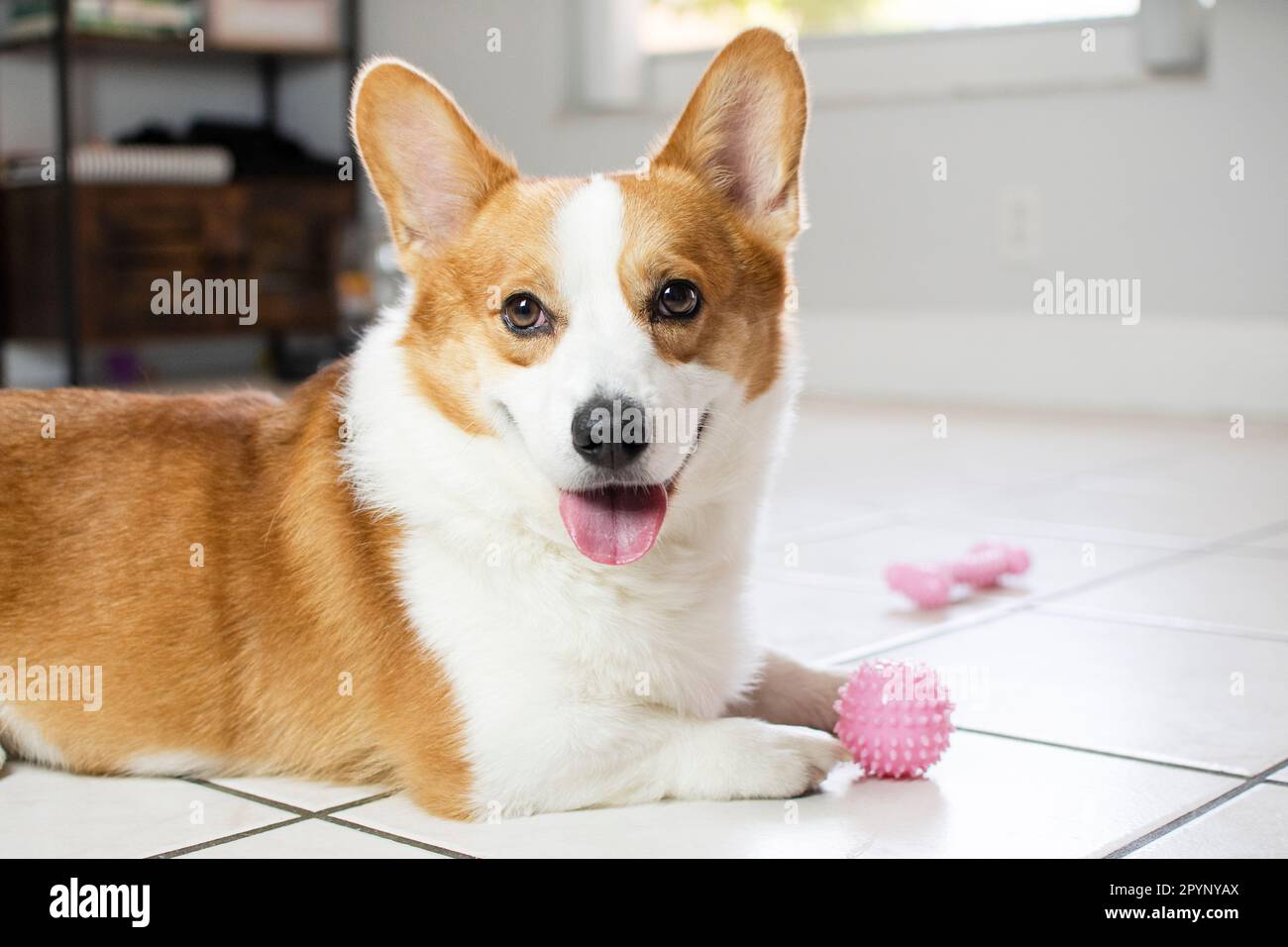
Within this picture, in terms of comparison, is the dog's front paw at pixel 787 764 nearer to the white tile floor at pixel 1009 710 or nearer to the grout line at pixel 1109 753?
the white tile floor at pixel 1009 710

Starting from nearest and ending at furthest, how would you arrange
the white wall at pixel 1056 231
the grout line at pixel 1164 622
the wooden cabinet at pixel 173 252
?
the grout line at pixel 1164 622, the white wall at pixel 1056 231, the wooden cabinet at pixel 173 252

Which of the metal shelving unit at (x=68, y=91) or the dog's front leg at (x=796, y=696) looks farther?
the metal shelving unit at (x=68, y=91)

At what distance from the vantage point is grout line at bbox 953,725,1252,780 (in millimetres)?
1480

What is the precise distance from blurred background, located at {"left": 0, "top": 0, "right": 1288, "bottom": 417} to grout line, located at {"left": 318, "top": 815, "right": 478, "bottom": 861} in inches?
97.4

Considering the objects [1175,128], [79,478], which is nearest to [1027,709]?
[79,478]

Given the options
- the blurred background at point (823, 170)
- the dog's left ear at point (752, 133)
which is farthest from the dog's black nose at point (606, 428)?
the blurred background at point (823, 170)

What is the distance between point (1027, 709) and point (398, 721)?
0.71m

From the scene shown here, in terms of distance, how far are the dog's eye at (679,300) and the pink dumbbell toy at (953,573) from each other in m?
0.83

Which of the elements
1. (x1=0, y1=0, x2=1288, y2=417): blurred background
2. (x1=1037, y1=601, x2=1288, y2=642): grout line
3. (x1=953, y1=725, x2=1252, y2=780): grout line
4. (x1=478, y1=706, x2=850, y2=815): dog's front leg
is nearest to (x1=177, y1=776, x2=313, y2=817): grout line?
(x1=478, y1=706, x2=850, y2=815): dog's front leg

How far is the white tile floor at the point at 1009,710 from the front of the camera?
1325 millimetres

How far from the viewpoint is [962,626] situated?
6.84ft

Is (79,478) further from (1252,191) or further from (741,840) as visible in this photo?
(1252,191)

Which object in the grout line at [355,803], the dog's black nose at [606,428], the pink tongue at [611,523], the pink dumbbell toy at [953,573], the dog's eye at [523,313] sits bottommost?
the grout line at [355,803]

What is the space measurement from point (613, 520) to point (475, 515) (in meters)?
0.15
